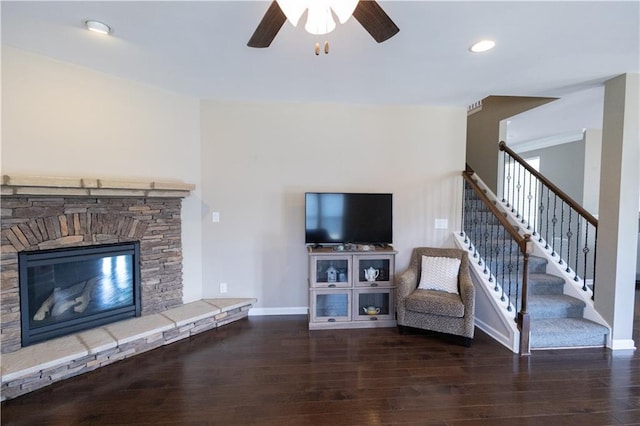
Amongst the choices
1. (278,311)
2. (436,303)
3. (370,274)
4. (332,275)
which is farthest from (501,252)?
(278,311)

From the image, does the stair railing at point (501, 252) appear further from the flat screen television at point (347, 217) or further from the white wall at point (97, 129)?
the white wall at point (97, 129)

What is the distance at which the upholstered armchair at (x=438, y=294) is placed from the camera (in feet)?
9.73

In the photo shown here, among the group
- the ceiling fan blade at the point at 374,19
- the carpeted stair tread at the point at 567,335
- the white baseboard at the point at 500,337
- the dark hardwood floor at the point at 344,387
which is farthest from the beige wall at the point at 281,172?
the ceiling fan blade at the point at 374,19

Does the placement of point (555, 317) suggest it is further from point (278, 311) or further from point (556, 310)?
point (278, 311)

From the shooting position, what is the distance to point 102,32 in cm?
217

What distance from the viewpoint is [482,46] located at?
7.54 feet

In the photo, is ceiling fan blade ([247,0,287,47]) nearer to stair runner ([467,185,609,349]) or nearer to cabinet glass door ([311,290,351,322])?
cabinet glass door ([311,290,351,322])

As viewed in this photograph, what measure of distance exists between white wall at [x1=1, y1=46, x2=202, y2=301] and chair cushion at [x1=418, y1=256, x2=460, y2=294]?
2671 millimetres

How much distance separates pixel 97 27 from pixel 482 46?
2.78 m

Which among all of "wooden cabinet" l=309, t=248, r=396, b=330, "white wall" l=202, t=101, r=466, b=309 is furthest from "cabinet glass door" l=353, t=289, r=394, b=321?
"white wall" l=202, t=101, r=466, b=309

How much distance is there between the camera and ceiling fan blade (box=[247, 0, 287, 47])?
5.14 feet

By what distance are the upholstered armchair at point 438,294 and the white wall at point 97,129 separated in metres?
2.46

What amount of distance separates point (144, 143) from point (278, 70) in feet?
5.39

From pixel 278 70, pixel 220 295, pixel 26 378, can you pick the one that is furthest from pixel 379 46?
pixel 26 378
